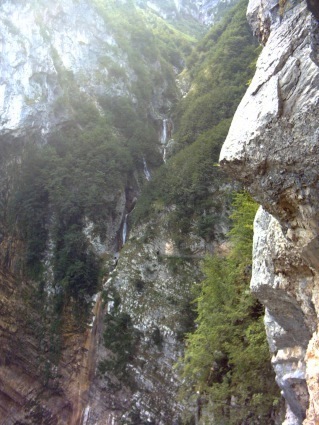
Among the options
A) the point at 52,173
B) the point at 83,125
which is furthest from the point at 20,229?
the point at 83,125

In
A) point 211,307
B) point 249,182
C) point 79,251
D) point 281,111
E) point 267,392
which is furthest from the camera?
point 79,251

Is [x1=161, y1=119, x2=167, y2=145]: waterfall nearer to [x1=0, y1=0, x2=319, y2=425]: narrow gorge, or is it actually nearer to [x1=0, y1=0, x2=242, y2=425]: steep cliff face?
[x1=0, y1=0, x2=319, y2=425]: narrow gorge

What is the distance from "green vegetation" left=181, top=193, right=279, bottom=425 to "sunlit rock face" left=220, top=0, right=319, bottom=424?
336cm

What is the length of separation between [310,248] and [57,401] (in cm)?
1818

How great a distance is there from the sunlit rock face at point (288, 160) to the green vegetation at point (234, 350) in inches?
132

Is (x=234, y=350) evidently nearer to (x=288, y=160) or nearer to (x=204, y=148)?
(x=288, y=160)

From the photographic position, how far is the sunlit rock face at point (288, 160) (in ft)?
16.5

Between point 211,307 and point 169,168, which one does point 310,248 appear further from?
point 169,168

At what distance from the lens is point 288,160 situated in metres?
5.14

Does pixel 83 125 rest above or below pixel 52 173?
above

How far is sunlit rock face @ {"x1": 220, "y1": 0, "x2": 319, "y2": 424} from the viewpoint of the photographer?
5035 mm

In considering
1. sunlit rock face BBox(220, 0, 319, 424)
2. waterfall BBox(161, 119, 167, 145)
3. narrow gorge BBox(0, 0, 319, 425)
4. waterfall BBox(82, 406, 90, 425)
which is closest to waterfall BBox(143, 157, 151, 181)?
narrow gorge BBox(0, 0, 319, 425)

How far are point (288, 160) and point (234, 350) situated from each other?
7046 millimetres

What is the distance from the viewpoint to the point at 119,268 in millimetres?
21766
